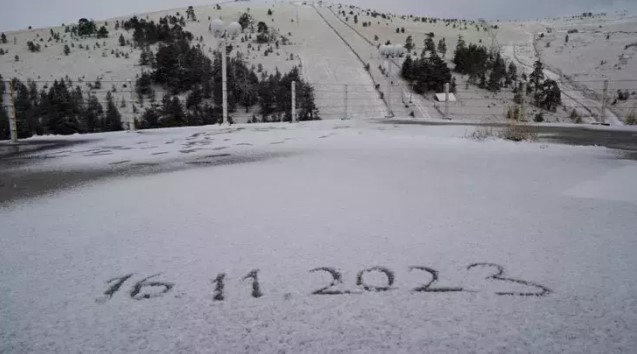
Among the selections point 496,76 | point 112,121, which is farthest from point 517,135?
point 496,76

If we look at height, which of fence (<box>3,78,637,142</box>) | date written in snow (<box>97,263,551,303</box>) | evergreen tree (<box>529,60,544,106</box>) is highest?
evergreen tree (<box>529,60,544,106</box>)

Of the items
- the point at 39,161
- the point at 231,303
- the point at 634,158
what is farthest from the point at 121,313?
the point at 634,158

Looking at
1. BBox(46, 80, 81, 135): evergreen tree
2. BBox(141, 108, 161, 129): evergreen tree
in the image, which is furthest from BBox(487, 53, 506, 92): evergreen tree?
BBox(46, 80, 81, 135): evergreen tree

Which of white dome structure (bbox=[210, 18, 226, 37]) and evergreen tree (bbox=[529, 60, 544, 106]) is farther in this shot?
evergreen tree (bbox=[529, 60, 544, 106])

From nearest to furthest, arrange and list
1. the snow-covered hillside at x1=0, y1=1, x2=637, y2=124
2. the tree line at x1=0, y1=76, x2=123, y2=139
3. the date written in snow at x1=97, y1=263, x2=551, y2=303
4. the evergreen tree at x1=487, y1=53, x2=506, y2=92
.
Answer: the date written in snow at x1=97, y1=263, x2=551, y2=303, the tree line at x1=0, y1=76, x2=123, y2=139, the snow-covered hillside at x1=0, y1=1, x2=637, y2=124, the evergreen tree at x1=487, y1=53, x2=506, y2=92

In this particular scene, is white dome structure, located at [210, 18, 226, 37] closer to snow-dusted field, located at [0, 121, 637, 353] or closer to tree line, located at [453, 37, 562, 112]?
snow-dusted field, located at [0, 121, 637, 353]

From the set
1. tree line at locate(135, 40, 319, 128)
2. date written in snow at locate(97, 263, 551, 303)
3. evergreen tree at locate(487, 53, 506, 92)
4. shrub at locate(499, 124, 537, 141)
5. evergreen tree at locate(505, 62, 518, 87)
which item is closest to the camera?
date written in snow at locate(97, 263, 551, 303)

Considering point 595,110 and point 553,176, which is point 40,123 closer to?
point 553,176

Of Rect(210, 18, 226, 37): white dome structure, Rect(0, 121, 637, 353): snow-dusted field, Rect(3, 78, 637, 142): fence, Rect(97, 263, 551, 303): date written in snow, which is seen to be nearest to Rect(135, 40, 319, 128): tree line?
Rect(3, 78, 637, 142): fence

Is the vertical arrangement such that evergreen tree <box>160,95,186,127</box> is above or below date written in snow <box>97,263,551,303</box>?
above

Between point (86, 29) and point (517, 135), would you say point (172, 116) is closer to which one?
point (517, 135)
